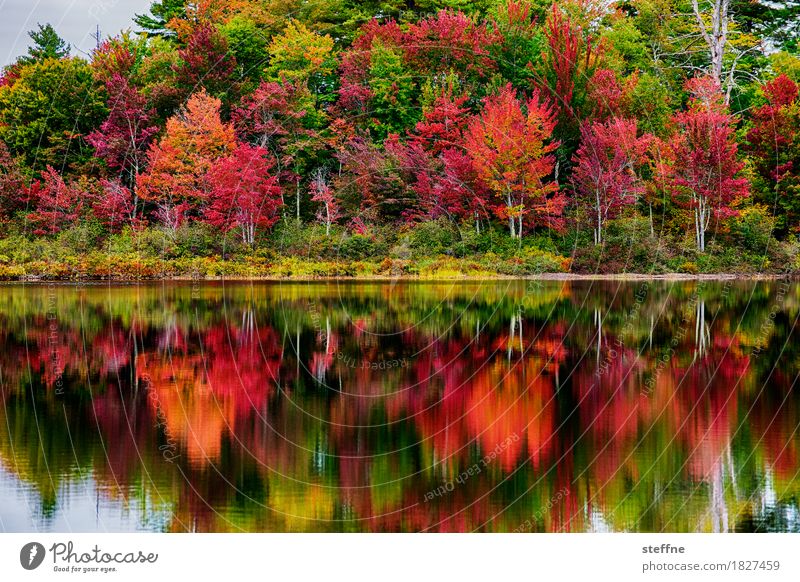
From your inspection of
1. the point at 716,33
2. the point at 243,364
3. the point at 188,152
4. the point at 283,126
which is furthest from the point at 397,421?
the point at 716,33

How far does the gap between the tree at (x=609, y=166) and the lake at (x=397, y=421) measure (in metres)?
13.8

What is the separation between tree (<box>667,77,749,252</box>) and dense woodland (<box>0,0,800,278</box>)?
0.34ft

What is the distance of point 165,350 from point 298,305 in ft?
26.2

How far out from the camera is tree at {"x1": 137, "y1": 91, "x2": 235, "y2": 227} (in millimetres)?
38688

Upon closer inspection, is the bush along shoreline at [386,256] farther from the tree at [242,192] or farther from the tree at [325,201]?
the tree at [325,201]

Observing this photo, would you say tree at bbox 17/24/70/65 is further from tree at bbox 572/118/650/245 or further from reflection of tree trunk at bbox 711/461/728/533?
reflection of tree trunk at bbox 711/461/728/533

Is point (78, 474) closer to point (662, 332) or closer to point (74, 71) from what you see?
point (662, 332)

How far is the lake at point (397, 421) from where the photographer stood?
383 inches

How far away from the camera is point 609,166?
1484 inches

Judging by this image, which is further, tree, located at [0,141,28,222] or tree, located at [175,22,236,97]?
tree, located at [175,22,236,97]

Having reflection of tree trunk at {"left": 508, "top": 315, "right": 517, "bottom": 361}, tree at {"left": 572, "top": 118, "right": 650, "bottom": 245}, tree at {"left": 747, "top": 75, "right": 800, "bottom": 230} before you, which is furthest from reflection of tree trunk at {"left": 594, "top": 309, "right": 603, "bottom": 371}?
tree at {"left": 747, "top": 75, "right": 800, "bottom": 230}

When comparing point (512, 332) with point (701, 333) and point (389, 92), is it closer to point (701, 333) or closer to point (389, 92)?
point (701, 333)

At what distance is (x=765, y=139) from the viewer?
3831 centimetres
